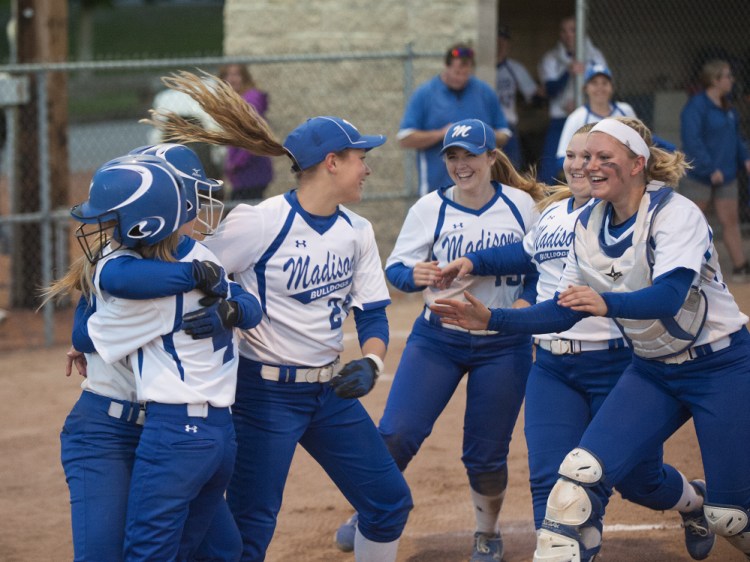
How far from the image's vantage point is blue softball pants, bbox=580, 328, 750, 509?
4.37m

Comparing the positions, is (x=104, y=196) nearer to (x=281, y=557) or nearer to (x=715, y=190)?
(x=281, y=557)

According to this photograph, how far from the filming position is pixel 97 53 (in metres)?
44.9

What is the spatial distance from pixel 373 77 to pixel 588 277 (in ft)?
24.5

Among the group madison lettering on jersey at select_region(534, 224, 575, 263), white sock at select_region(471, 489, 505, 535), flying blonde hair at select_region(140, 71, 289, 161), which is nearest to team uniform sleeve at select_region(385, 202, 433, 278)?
madison lettering on jersey at select_region(534, 224, 575, 263)

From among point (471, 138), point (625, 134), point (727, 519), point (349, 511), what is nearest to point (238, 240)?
point (471, 138)

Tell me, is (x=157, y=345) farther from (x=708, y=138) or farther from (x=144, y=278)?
(x=708, y=138)

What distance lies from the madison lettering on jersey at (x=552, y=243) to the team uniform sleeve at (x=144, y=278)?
173 cm

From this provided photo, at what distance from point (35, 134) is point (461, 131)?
664cm

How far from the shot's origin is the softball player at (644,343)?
4320 mm

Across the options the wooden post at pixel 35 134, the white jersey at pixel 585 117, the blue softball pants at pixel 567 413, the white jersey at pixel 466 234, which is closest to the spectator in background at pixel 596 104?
the white jersey at pixel 585 117

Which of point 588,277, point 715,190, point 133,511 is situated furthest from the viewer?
point 715,190

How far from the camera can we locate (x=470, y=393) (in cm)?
538

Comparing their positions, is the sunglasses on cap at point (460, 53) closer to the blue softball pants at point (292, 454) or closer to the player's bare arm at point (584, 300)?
the blue softball pants at point (292, 454)

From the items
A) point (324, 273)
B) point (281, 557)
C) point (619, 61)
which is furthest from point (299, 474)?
point (619, 61)
